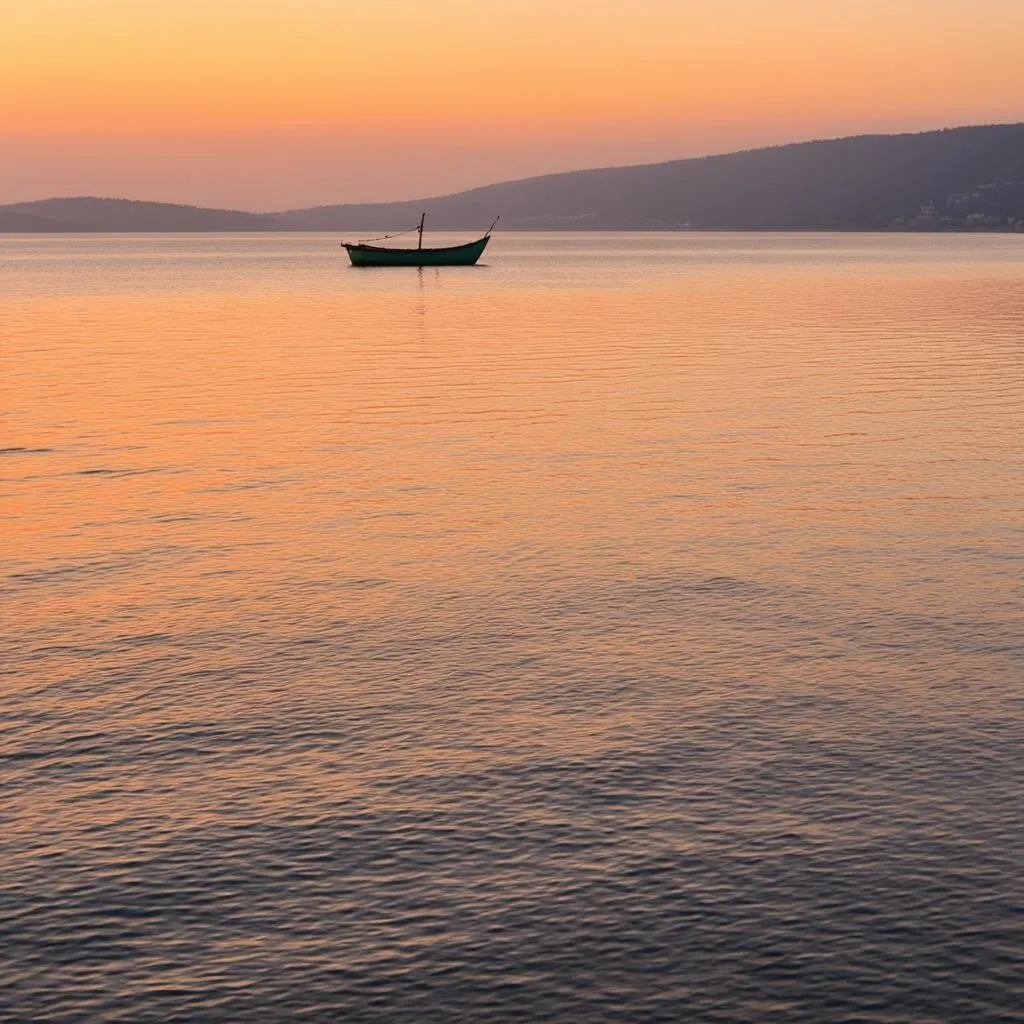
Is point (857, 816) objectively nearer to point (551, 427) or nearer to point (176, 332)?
point (551, 427)

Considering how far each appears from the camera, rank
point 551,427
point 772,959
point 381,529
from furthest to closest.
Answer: point 551,427, point 381,529, point 772,959

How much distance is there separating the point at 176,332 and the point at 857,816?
85632 millimetres

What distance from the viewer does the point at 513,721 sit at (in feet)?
69.8

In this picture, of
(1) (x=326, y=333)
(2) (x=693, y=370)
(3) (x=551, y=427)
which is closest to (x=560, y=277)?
(1) (x=326, y=333)

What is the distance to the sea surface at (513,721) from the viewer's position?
14445mm

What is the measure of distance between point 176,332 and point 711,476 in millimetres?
64059

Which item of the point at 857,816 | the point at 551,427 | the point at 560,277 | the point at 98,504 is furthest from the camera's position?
the point at 560,277

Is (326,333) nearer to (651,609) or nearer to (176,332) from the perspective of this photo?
(176,332)

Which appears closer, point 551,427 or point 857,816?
point 857,816

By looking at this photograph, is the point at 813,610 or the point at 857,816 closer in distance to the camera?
the point at 857,816

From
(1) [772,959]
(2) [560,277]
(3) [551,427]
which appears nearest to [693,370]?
(3) [551,427]

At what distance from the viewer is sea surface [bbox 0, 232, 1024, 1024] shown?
14445 mm

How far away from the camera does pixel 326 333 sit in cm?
9875

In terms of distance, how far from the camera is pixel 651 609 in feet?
89.6
